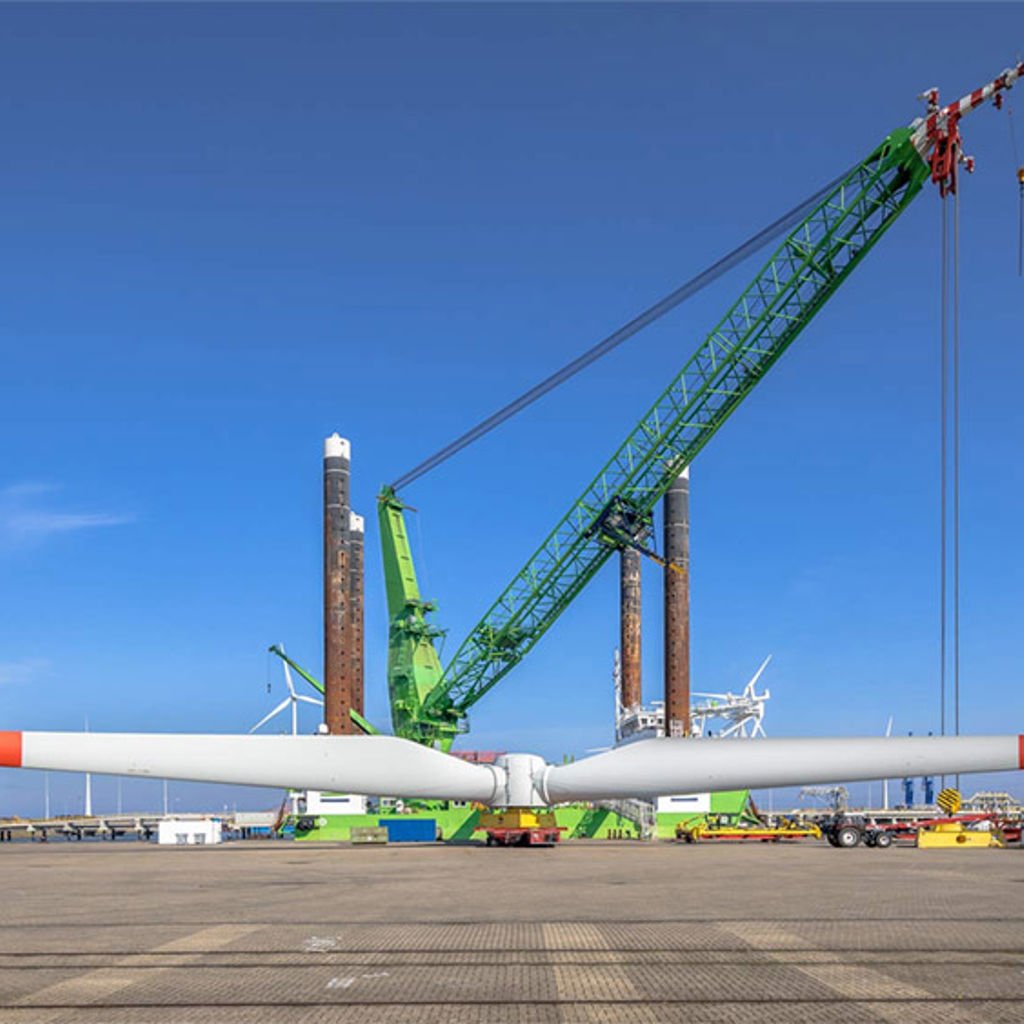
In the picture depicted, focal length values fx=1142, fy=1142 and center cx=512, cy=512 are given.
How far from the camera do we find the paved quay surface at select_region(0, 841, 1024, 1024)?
13.4 m

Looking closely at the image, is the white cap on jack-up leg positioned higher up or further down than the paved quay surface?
higher up

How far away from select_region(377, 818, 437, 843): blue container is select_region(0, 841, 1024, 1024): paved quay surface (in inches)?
2252

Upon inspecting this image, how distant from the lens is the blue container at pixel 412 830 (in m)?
93.8

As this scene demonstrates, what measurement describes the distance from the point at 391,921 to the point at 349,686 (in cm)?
9744

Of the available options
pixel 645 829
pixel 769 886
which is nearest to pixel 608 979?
pixel 769 886

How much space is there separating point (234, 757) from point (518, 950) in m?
13.6

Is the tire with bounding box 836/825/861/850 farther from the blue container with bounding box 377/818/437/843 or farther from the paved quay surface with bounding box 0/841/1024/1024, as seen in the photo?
the blue container with bounding box 377/818/437/843

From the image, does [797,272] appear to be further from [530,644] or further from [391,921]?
[391,921]

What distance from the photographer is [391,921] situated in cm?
2377

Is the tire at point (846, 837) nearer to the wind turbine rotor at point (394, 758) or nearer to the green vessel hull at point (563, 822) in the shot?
the green vessel hull at point (563, 822)

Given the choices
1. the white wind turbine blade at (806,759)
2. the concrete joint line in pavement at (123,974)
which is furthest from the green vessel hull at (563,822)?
the white wind turbine blade at (806,759)

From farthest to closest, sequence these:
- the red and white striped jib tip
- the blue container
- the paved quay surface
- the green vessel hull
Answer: the green vessel hull < the blue container < the paved quay surface < the red and white striped jib tip

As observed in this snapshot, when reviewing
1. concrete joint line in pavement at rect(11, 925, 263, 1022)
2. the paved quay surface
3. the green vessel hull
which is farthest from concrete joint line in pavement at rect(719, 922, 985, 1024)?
the green vessel hull

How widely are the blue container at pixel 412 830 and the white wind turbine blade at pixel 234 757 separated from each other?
8991 centimetres
